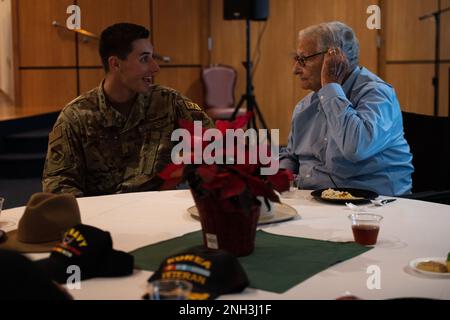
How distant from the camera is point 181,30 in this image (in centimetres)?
835

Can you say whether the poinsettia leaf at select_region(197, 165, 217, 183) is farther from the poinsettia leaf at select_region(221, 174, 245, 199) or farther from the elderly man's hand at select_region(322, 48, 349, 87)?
the elderly man's hand at select_region(322, 48, 349, 87)

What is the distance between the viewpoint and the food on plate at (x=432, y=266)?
4.87 ft

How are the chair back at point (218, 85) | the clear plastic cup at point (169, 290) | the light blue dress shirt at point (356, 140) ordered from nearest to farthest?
the clear plastic cup at point (169, 290) < the light blue dress shirt at point (356, 140) < the chair back at point (218, 85)

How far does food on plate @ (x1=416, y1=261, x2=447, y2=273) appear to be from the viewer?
1.48m

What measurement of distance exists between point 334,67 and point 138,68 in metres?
0.99

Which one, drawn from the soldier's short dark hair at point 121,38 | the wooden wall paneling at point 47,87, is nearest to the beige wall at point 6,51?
the wooden wall paneling at point 47,87

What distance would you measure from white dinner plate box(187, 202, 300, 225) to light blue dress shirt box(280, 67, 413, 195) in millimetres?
488

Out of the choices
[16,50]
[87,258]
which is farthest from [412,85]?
[87,258]

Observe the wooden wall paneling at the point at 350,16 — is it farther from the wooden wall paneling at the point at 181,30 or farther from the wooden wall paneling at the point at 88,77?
the wooden wall paneling at the point at 88,77

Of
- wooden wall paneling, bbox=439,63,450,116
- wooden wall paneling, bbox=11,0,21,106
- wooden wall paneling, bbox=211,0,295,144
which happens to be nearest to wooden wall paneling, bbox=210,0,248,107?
wooden wall paneling, bbox=211,0,295,144

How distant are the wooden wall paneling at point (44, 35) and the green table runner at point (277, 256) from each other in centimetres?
680

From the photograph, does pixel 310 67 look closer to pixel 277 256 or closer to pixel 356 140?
pixel 356 140
